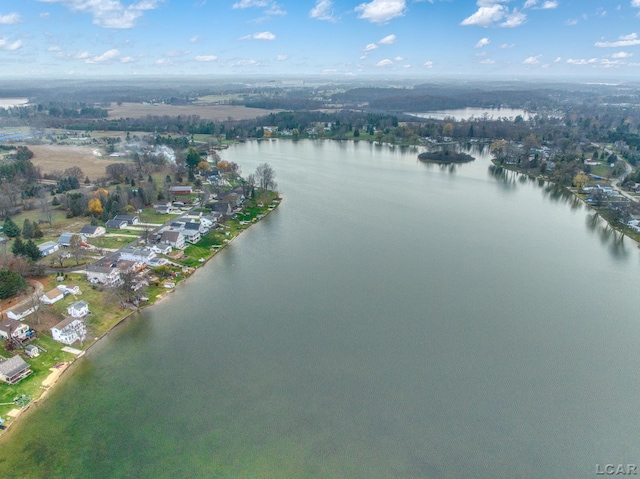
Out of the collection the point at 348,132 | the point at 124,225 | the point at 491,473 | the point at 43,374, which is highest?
the point at 348,132

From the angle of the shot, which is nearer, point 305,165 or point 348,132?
point 305,165

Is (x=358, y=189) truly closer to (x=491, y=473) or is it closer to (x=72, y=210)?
(x=72, y=210)

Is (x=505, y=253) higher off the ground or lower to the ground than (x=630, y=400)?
higher

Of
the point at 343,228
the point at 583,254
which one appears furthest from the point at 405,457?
the point at 583,254

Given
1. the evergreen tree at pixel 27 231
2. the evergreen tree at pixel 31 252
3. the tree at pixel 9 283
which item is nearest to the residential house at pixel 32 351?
the tree at pixel 9 283

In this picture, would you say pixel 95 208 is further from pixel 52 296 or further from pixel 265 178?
pixel 265 178

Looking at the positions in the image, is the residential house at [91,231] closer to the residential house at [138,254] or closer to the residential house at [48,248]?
the residential house at [48,248]

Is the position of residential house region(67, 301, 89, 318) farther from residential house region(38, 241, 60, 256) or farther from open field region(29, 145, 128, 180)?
open field region(29, 145, 128, 180)
